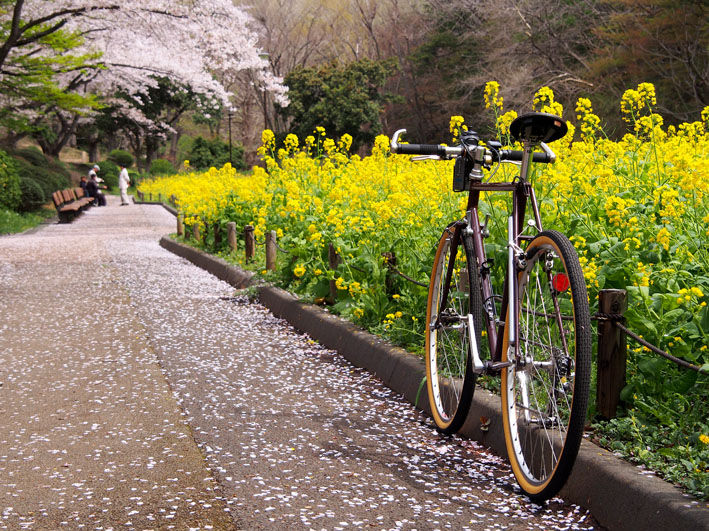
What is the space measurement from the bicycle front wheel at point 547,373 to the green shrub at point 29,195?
23.7m

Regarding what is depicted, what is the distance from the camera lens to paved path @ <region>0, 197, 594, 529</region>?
2953mm

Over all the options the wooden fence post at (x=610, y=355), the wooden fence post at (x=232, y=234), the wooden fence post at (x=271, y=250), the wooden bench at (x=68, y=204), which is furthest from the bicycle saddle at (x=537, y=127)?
the wooden bench at (x=68, y=204)

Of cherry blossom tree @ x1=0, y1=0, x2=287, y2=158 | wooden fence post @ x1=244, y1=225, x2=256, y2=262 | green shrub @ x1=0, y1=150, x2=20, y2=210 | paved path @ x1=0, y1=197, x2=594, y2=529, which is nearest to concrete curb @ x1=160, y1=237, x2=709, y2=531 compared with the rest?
paved path @ x1=0, y1=197, x2=594, y2=529

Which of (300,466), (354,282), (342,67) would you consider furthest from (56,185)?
(300,466)

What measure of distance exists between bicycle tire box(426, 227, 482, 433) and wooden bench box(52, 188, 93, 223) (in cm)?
2123

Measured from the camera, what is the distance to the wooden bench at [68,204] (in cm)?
2373

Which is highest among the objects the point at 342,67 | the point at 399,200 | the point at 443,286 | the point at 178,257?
the point at 342,67

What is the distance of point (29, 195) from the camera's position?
24719 millimetres

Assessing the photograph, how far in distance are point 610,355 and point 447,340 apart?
3.52 ft

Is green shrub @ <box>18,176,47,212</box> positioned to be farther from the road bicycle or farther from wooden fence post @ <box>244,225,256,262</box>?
the road bicycle

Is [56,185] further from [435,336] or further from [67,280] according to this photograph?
[435,336]

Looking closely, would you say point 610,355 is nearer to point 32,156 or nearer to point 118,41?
point 118,41

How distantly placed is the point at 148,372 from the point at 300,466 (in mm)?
2154

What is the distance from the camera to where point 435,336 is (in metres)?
4.23
